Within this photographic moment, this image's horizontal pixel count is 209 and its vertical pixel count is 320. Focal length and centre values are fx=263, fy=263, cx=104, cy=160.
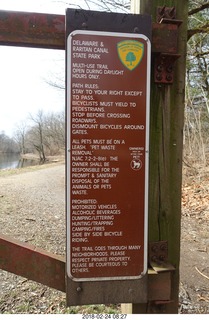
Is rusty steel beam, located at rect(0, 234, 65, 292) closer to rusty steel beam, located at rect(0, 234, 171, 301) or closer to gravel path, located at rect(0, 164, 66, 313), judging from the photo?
rusty steel beam, located at rect(0, 234, 171, 301)

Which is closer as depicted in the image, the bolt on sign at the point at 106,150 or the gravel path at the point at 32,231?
the bolt on sign at the point at 106,150

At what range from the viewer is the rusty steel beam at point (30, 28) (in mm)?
1320

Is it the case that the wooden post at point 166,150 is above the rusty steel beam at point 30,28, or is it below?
below

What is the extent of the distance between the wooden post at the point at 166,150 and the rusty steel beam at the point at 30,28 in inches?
19.4

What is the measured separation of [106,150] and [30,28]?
0.73 metres

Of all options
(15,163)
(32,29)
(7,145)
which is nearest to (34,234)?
(32,29)

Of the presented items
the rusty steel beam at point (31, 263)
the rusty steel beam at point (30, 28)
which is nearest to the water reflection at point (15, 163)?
the rusty steel beam at point (31, 263)

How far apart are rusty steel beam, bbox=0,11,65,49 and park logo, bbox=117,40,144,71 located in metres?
0.32

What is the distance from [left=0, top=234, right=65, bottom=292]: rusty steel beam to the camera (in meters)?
1.40

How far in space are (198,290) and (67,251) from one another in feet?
7.73

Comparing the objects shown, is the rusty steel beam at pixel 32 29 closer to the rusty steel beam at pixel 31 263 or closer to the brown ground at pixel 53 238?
the rusty steel beam at pixel 31 263

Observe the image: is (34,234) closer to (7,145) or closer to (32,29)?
(32,29)

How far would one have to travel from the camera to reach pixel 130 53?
1360 millimetres

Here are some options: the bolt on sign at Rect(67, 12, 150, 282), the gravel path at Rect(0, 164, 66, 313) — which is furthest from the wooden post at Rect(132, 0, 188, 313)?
the gravel path at Rect(0, 164, 66, 313)
